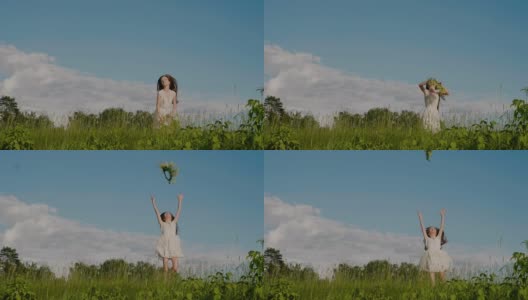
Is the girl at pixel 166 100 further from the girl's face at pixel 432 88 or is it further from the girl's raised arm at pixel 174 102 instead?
the girl's face at pixel 432 88

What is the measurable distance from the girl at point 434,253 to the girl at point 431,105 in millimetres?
1292

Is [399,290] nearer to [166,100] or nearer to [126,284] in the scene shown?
[126,284]

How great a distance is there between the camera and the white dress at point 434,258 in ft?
41.7

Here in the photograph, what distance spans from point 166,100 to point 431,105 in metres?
3.85

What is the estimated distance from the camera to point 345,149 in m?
13.1

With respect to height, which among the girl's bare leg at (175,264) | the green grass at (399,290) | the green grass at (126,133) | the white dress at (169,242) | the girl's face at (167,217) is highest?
the green grass at (126,133)

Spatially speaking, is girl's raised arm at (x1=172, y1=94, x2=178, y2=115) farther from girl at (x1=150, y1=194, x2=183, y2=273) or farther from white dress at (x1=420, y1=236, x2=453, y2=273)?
white dress at (x1=420, y1=236, x2=453, y2=273)

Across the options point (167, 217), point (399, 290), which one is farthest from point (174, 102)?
point (399, 290)

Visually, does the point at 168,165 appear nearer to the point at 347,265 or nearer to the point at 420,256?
the point at 347,265

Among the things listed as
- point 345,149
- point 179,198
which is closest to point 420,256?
point 345,149

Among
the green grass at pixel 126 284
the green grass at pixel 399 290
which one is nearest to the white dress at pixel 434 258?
the green grass at pixel 399 290

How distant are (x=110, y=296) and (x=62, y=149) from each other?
2.24m

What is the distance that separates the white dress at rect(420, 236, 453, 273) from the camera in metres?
12.7

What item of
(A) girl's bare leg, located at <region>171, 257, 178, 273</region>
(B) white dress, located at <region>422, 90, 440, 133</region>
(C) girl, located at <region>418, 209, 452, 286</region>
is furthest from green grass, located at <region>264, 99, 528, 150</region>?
(A) girl's bare leg, located at <region>171, 257, 178, 273</region>
